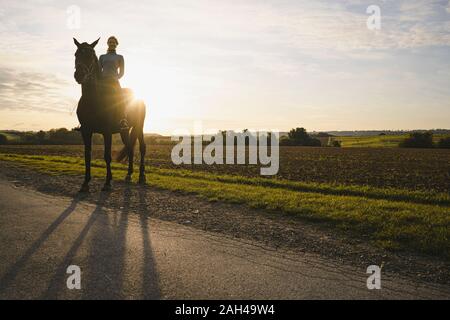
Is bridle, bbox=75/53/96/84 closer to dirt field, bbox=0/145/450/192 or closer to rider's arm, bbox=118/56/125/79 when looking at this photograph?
rider's arm, bbox=118/56/125/79

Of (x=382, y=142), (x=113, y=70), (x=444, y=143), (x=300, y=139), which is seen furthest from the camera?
(x=382, y=142)

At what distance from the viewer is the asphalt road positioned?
4145 mm

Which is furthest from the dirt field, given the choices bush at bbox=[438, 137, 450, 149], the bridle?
bush at bbox=[438, 137, 450, 149]

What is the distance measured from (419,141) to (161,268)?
88696 mm

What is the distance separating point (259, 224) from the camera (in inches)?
305

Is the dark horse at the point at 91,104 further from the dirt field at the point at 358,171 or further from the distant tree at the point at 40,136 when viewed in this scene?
the distant tree at the point at 40,136

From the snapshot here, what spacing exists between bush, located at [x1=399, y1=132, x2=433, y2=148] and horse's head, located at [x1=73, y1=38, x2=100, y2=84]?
277 ft

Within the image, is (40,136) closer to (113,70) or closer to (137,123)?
(137,123)

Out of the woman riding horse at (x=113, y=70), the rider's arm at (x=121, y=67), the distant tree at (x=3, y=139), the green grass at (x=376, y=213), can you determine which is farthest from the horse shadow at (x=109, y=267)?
the distant tree at (x=3, y=139)

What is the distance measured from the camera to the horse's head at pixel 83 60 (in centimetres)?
1009

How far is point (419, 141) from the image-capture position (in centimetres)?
8144

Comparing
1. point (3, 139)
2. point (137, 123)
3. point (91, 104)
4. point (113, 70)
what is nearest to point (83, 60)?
point (91, 104)

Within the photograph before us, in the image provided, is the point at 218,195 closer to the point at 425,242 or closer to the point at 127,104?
the point at 127,104
